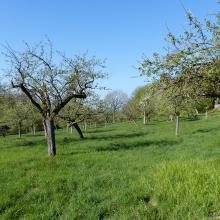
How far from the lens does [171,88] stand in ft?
35.3

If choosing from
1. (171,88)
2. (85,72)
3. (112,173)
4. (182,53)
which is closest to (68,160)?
(112,173)

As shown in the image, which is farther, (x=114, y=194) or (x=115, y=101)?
(x=115, y=101)

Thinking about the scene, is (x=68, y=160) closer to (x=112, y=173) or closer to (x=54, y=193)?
(x=112, y=173)

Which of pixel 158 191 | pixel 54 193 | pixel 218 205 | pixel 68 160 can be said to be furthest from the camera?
pixel 68 160

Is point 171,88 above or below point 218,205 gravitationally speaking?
above

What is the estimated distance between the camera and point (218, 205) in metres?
8.10

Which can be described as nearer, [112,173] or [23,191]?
[23,191]

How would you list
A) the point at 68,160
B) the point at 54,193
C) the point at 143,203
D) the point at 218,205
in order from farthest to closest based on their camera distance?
the point at 68,160
the point at 54,193
the point at 143,203
the point at 218,205

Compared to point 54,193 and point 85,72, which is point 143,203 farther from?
point 85,72

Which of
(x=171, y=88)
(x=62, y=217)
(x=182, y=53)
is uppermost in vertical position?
(x=182, y=53)

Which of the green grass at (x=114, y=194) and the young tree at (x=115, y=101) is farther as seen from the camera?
the young tree at (x=115, y=101)

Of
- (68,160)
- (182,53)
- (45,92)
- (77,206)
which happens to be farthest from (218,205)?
(45,92)

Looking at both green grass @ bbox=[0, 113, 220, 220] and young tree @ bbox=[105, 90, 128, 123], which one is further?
young tree @ bbox=[105, 90, 128, 123]

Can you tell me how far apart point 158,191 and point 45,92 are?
494 inches
